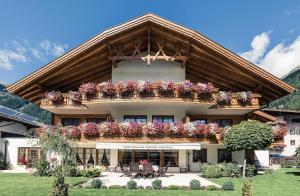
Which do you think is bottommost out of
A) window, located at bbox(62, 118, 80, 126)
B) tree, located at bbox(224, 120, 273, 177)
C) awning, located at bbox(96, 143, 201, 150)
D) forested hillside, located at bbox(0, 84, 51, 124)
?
awning, located at bbox(96, 143, 201, 150)

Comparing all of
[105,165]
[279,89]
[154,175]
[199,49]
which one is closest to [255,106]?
[279,89]

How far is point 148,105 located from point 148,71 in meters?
2.80

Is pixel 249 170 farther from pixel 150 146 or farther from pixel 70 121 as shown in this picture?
pixel 70 121

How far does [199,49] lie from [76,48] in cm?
792

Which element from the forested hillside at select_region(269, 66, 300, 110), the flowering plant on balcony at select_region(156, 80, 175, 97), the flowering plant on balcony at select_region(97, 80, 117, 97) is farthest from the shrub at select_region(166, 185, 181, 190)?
the forested hillside at select_region(269, 66, 300, 110)

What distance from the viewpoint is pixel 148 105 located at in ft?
84.2

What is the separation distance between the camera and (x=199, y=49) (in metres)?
25.3

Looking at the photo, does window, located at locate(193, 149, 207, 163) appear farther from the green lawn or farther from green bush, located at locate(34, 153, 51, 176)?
green bush, located at locate(34, 153, 51, 176)

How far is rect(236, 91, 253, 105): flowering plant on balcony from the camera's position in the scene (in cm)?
2522

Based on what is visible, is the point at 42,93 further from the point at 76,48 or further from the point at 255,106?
the point at 255,106

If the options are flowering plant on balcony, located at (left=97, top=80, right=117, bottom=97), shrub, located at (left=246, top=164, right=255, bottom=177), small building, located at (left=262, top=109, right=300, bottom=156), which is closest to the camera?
shrub, located at (left=246, top=164, right=255, bottom=177)

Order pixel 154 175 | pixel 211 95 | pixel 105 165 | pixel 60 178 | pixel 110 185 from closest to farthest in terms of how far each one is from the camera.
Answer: pixel 60 178 < pixel 110 185 < pixel 154 175 < pixel 211 95 < pixel 105 165

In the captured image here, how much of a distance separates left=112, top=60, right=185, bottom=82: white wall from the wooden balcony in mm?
2221

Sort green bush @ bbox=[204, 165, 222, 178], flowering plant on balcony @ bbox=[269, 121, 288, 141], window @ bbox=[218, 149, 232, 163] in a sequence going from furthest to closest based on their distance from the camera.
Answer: window @ bbox=[218, 149, 232, 163] → flowering plant on balcony @ bbox=[269, 121, 288, 141] → green bush @ bbox=[204, 165, 222, 178]
